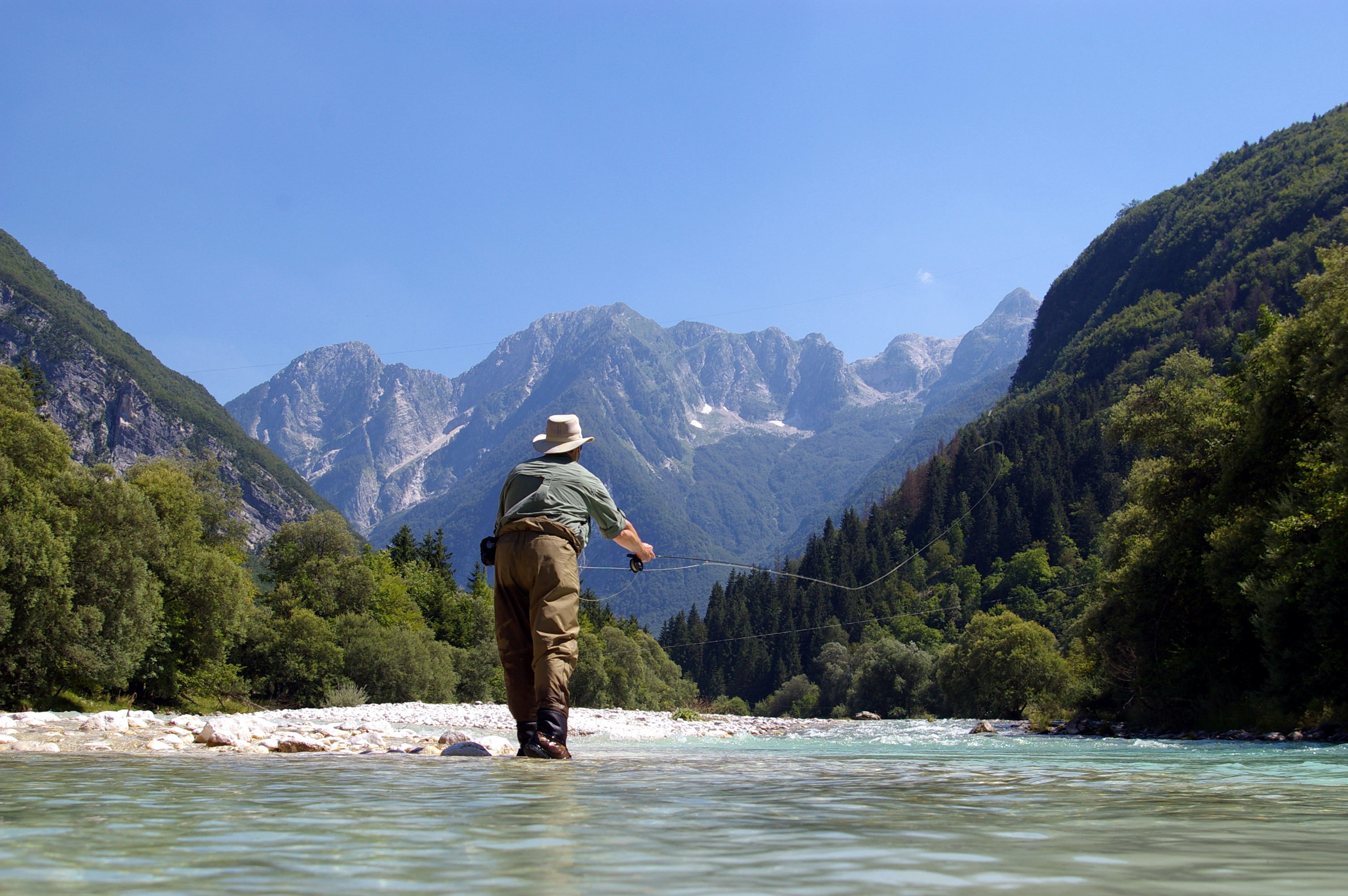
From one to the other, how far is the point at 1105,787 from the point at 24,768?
20.0 feet

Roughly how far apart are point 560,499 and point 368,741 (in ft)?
15.8

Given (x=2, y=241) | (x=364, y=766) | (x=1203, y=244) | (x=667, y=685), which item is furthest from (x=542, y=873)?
(x=2, y=241)

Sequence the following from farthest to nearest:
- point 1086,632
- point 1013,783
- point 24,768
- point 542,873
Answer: point 1086,632 < point 24,768 < point 1013,783 < point 542,873

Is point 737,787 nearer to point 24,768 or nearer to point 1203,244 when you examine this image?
point 24,768

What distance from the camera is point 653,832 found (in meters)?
2.89

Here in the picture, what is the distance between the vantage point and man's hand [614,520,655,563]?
7.86 meters

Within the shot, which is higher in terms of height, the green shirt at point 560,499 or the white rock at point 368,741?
the green shirt at point 560,499

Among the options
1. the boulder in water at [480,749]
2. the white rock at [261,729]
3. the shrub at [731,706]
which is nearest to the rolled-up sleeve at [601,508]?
the boulder in water at [480,749]

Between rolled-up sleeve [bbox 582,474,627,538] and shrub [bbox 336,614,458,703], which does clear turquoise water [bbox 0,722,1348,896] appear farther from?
shrub [bbox 336,614,458,703]

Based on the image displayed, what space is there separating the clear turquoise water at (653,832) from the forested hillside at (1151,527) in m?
17.4

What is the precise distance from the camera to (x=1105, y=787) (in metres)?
4.61

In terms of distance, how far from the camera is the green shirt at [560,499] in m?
7.48

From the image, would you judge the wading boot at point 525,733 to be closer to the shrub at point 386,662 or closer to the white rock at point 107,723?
the white rock at point 107,723

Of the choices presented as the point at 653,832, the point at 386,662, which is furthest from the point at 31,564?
the point at 653,832
